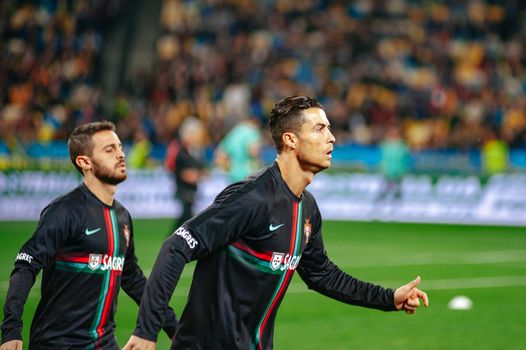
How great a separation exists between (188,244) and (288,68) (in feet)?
90.8

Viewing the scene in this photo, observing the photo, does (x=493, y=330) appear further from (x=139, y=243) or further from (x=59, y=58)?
(x=59, y=58)

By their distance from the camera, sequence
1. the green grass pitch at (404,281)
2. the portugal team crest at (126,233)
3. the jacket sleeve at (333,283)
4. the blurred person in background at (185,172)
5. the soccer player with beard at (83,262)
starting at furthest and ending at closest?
the blurred person in background at (185,172), the green grass pitch at (404,281), the portugal team crest at (126,233), the soccer player with beard at (83,262), the jacket sleeve at (333,283)

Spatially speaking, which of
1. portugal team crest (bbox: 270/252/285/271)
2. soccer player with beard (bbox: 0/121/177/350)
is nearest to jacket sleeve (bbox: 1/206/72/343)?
soccer player with beard (bbox: 0/121/177/350)

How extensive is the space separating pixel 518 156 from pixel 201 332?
2197cm

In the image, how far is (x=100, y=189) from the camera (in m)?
6.72

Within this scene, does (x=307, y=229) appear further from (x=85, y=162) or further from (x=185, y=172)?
(x=185, y=172)

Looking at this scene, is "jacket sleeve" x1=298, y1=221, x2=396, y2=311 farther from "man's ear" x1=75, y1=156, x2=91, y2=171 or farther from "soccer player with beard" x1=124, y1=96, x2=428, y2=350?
"man's ear" x1=75, y1=156, x2=91, y2=171

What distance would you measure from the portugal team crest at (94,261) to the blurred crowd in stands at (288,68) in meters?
20.6

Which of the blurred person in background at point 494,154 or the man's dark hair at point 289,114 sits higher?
the blurred person in background at point 494,154

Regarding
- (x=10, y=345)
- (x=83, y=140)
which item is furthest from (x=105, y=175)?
(x=10, y=345)

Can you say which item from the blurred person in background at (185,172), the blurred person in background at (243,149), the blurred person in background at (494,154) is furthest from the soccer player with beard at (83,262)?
the blurred person in background at (494,154)

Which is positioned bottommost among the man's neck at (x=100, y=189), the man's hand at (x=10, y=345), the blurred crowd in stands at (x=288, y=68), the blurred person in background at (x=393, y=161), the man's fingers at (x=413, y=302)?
the man's hand at (x=10, y=345)

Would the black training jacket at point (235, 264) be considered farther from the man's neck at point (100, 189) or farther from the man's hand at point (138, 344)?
the man's neck at point (100, 189)

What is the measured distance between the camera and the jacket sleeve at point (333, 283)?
602 cm
